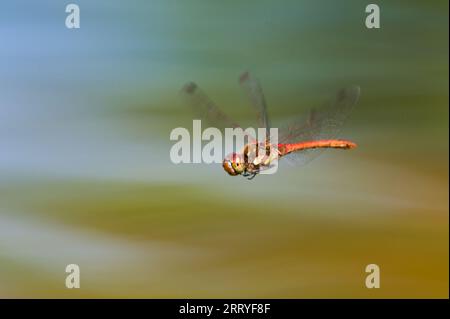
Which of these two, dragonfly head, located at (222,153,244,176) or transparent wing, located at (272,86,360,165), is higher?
transparent wing, located at (272,86,360,165)

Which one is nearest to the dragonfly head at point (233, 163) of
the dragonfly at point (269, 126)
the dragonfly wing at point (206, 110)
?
the dragonfly at point (269, 126)

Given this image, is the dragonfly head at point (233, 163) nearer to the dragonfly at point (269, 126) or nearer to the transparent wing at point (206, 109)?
the dragonfly at point (269, 126)

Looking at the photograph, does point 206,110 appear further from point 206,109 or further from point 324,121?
point 324,121

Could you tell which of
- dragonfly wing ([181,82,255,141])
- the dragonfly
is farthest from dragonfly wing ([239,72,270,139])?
dragonfly wing ([181,82,255,141])

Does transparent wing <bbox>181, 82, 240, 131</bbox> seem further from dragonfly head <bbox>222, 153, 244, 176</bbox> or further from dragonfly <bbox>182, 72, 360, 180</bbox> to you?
dragonfly head <bbox>222, 153, 244, 176</bbox>

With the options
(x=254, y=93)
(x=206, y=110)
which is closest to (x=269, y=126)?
(x=254, y=93)
